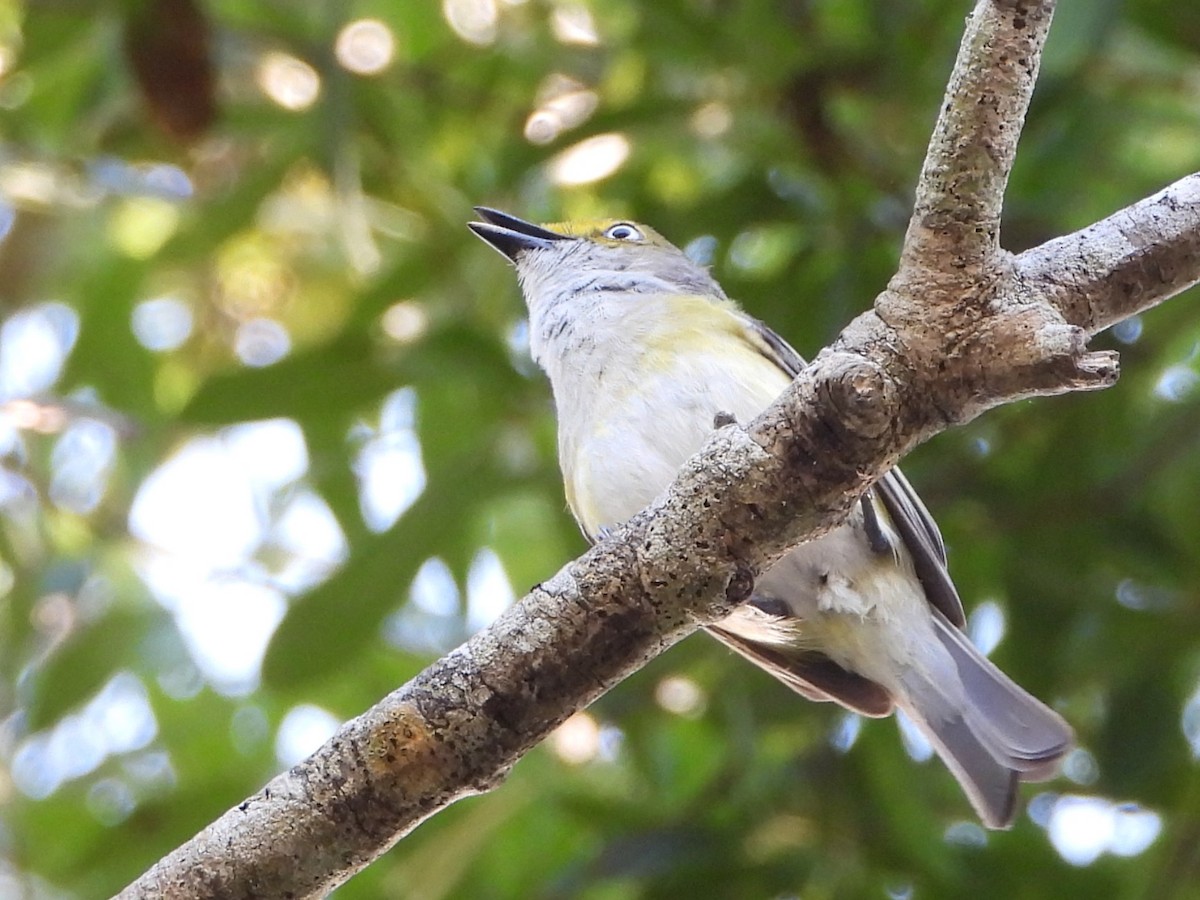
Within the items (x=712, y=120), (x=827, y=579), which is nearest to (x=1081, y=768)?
(x=827, y=579)

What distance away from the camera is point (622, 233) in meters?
4.43

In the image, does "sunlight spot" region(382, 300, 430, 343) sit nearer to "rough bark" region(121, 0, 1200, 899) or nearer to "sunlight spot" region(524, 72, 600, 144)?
"sunlight spot" region(524, 72, 600, 144)

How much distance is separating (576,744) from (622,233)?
1.47 meters

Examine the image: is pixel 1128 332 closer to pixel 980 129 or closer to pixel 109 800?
pixel 980 129

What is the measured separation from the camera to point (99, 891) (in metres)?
4.05

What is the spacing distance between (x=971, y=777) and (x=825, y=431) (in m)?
1.45

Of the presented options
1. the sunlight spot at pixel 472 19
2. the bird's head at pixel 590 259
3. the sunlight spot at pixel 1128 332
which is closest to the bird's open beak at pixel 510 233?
the bird's head at pixel 590 259

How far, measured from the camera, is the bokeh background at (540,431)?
379 centimetres

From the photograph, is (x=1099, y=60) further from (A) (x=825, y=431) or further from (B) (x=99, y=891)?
(B) (x=99, y=891)

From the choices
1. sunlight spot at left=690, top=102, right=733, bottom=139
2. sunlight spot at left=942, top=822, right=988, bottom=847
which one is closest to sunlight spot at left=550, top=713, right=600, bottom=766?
sunlight spot at left=942, top=822, right=988, bottom=847

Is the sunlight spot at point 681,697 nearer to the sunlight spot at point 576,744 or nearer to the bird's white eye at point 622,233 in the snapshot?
the sunlight spot at point 576,744

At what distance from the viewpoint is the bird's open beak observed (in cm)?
417

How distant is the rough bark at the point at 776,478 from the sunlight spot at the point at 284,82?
3297 mm

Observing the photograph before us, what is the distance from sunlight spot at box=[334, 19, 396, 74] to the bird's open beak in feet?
2.27
